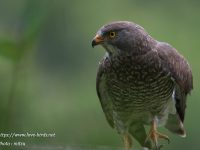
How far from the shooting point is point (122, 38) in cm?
445

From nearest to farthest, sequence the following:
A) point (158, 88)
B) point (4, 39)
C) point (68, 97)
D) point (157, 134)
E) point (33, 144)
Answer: point (4, 39)
point (33, 144)
point (158, 88)
point (157, 134)
point (68, 97)

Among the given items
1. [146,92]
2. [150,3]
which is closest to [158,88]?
[146,92]

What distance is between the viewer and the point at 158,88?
15.3 feet

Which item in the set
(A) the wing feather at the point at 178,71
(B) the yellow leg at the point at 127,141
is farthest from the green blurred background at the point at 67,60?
(A) the wing feather at the point at 178,71

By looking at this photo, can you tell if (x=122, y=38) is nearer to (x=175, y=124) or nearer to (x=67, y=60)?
(x=175, y=124)

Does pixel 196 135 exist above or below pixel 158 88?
below

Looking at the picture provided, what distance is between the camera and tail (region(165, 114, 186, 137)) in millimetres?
5230

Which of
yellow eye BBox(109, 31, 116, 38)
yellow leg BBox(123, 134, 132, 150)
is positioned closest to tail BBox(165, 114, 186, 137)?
yellow leg BBox(123, 134, 132, 150)

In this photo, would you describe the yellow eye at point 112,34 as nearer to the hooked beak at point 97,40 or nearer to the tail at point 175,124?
the hooked beak at point 97,40

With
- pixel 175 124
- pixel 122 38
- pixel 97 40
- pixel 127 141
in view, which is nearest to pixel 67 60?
pixel 175 124

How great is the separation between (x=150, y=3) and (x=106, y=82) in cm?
474

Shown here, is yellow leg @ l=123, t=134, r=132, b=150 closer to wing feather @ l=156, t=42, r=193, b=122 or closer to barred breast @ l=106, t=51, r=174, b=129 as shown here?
barred breast @ l=106, t=51, r=174, b=129

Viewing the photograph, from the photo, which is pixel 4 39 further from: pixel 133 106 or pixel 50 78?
pixel 50 78

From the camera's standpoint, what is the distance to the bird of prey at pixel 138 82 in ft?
14.8
